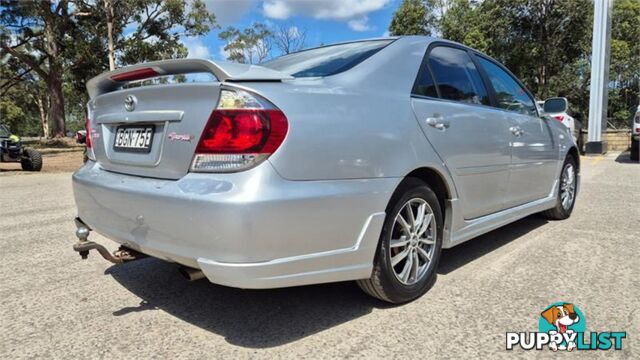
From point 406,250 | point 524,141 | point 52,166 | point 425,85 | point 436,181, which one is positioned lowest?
point 52,166

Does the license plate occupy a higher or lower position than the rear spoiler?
lower

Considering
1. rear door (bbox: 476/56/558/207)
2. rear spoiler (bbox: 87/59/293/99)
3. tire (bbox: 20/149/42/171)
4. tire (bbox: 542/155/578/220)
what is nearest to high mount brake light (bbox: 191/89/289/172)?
rear spoiler (bbox: 87/59/293/99)

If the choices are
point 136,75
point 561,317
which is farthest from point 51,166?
point 561,317

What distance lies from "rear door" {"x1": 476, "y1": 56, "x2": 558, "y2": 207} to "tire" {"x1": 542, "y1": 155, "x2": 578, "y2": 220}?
15.5 inches

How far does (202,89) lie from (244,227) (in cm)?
66

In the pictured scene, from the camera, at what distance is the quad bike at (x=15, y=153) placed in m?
12.5

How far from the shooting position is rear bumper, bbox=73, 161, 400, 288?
200 centimetres

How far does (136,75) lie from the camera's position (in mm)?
2727

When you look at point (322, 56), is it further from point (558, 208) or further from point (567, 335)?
point (558, 208)

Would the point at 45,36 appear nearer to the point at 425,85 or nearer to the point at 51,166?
the point at 51,166

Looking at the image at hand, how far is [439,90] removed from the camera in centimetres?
305

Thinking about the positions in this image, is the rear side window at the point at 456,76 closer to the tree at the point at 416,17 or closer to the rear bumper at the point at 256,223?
the rear bumper at the point at 256,223

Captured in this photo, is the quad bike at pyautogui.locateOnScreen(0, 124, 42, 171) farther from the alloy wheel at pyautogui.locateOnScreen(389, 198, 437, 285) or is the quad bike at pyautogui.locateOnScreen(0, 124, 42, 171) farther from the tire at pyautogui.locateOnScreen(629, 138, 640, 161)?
the tire at pyautogui.locateOnScreen(629, 138, 640, 161)

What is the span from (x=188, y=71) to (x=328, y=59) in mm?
882
